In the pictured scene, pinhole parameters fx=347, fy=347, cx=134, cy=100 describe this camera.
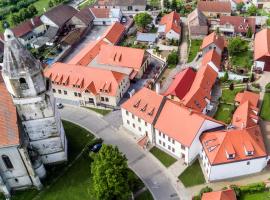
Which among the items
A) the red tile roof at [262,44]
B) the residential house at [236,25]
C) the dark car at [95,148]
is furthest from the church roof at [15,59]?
the residential house at [236,25]

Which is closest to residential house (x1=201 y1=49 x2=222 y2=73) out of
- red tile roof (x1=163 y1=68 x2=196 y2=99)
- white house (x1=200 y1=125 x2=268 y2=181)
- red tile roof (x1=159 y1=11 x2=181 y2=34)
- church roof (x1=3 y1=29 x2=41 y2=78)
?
red tile roof (x1=163 y1=68 x2=196 y2=99)

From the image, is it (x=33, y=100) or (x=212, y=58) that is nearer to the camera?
(x=33, y=100)

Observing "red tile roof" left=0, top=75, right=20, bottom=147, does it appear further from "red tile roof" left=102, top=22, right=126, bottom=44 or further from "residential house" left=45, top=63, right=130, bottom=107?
"red tile roof" left=102, top=22, right=126, bottom=44

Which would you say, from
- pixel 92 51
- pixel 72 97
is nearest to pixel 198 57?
pixel 92 51

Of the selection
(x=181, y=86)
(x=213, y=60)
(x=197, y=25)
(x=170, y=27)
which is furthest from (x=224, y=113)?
(x=197, y=25)

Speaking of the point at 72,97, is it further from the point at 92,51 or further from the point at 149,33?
the point at 149,33

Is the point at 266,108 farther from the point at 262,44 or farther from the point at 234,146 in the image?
the point at 262,44
